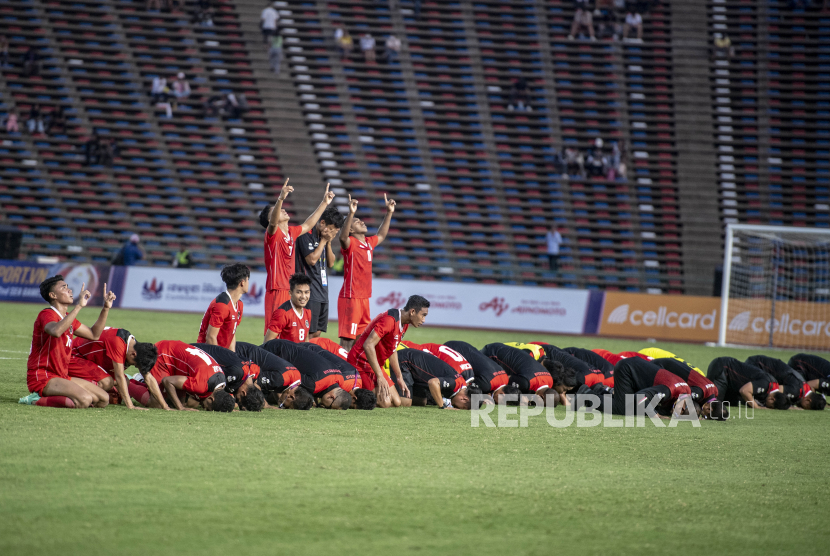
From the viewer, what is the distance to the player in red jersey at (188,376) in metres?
7.84

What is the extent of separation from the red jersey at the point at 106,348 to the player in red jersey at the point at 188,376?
0.34m

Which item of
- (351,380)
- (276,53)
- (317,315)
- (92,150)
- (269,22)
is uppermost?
(269,22)

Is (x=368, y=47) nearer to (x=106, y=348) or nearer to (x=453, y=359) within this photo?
(x=453, y=359)

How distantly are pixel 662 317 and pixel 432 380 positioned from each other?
49.4 ft

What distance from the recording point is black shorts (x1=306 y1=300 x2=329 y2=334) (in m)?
10.9

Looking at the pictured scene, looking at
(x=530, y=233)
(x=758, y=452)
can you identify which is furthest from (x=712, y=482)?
(x=530, y=233)

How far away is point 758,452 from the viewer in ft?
23.9

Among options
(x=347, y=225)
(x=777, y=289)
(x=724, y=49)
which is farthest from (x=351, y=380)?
(x=724, y=49)

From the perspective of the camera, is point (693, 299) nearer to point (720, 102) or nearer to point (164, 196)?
point (720, 102)

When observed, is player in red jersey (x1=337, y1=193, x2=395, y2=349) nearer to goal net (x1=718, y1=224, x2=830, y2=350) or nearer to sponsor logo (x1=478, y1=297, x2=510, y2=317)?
sponsor logo (x1=478, y1=297, x2=510, y2=317)

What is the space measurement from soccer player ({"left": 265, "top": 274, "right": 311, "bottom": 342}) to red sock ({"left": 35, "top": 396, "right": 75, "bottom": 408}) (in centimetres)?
255

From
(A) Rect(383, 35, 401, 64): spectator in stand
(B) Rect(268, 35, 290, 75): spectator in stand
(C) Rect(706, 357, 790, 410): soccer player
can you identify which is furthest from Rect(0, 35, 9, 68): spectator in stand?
(C) Rect(706, 357, 790, 410): soccer player

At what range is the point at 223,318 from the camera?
28.4 ft

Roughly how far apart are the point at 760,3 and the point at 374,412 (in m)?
30.4
